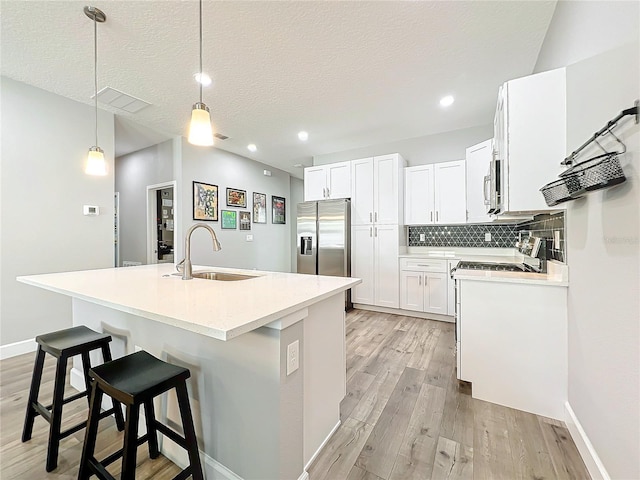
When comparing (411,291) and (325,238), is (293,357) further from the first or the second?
(325,238)

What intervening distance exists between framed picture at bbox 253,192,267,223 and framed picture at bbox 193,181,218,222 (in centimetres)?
105

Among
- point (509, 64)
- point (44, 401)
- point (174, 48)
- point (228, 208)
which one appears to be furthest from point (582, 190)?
point (228, 208)

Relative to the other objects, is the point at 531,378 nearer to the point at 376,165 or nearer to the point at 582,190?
the point at 582,190

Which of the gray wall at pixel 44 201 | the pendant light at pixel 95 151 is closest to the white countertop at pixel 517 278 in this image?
the pendant light at pixel 95 151

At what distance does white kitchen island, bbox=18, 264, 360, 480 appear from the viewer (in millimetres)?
1064

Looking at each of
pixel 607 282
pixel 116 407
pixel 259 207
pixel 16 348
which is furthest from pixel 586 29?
pixel 259 207

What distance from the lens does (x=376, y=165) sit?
419 centimetres

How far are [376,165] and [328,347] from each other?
333 centimetres

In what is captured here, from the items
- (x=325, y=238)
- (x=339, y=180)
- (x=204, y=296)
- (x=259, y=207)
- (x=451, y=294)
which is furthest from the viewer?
(x=259, y=207)

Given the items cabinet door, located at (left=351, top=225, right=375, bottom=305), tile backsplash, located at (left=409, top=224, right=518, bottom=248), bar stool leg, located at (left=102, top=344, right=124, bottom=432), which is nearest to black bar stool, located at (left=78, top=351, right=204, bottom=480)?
bar stool leg, located at (left=102, top=344, right=124, bottom=432)

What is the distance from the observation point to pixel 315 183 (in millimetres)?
4801

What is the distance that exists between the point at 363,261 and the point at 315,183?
5.43 feet

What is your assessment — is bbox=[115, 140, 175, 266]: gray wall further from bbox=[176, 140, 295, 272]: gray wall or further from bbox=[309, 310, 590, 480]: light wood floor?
bbox=[309, 310, 590, 480]: light wood floor

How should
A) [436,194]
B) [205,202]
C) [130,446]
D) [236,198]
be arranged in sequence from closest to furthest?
[130,446], [436,194], [205,202], [236,198]
